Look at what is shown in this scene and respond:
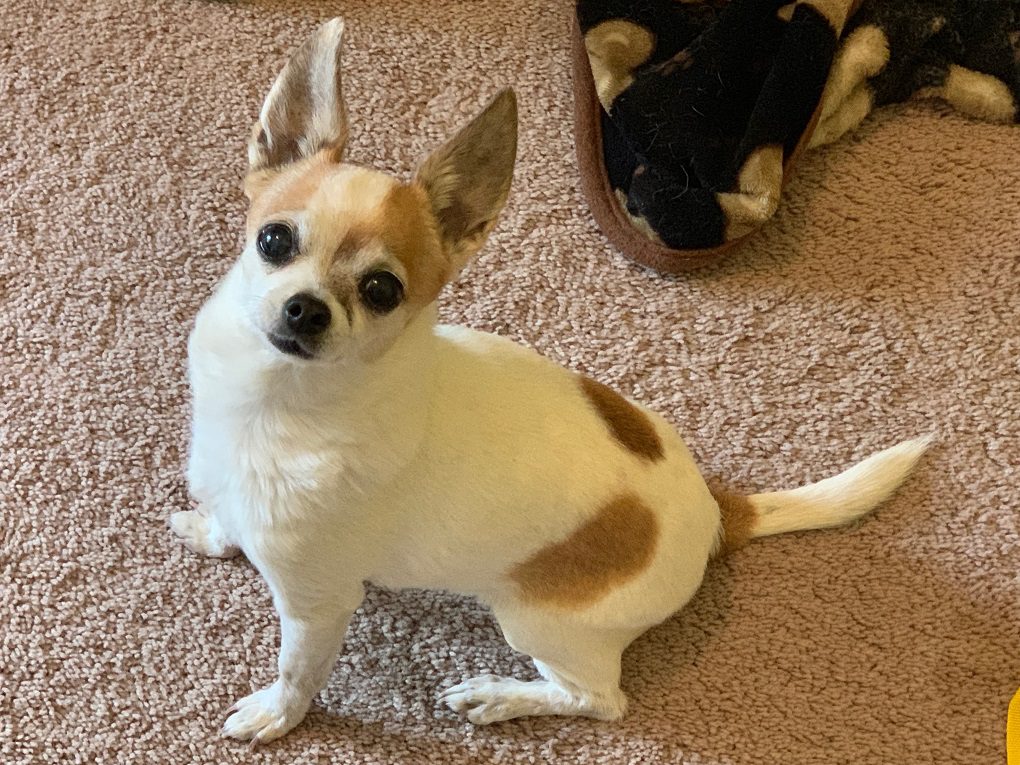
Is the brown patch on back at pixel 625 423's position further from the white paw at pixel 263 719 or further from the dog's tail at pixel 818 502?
the white paw at pixel 263 719

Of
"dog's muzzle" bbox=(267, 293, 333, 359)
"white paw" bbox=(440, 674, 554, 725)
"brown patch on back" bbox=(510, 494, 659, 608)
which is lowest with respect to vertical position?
"white paw" bbox=(440, 674, 554, 725)

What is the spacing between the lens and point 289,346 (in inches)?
46.6

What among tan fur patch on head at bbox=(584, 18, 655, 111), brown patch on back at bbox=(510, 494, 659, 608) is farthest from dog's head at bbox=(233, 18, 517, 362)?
tan fur patch on head at bbox=(584, 18, 655, 111)

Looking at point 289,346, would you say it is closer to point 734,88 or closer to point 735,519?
point 735,519

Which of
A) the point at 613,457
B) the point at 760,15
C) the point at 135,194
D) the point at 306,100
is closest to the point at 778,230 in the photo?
the point at 760,15

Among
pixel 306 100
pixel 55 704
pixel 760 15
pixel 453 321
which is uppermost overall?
pixel 306 100

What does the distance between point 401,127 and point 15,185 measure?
0.88m

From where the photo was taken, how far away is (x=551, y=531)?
139 centimetres

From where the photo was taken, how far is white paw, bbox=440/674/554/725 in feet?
5.51

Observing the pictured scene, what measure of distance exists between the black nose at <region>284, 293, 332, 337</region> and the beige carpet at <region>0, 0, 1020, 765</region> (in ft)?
2.67

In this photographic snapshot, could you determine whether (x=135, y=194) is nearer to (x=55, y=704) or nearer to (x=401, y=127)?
(x=401, y=127)

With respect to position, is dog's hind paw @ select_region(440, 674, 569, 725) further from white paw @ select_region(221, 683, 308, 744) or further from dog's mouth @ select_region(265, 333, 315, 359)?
dog's mouth @ select_region(265, 333, 315, 359)

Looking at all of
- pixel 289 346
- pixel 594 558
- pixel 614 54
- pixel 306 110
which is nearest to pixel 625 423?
pixel 594 558

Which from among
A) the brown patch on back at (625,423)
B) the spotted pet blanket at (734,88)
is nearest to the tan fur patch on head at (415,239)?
the brown patch on back at (625,423)
